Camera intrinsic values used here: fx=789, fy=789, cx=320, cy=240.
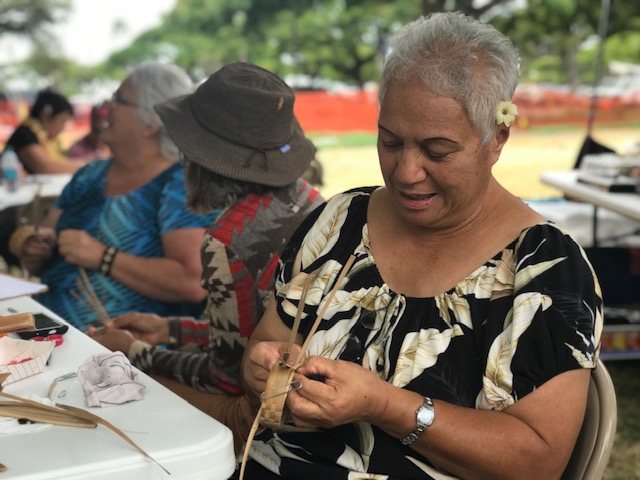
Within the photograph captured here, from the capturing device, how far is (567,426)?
146cm

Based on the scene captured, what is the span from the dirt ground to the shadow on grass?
702 centimetres

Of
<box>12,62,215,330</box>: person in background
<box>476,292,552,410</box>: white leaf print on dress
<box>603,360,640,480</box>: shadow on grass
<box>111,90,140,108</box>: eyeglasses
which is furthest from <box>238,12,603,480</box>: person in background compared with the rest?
<box>603,360,640,480</box>: shadow on grass

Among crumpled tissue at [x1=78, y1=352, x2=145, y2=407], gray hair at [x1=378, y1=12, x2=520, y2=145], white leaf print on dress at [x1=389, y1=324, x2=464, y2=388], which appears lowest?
white leaf print on dress at [x1=389, y1=324, x2=464, y2=388]

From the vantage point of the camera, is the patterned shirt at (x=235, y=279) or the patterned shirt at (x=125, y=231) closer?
the patterned shirt at (x=235, y=279)

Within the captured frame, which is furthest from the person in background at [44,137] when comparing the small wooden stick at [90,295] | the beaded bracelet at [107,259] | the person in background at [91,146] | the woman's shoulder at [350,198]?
the woman's shoulder at [350,198]

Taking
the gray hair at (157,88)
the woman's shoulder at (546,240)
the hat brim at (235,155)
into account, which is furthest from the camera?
the gray hair at (157,88)

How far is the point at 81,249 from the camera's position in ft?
9.51

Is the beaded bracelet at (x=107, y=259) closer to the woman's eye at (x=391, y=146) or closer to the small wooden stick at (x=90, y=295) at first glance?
the small wooden stick at (x=90, y=295)

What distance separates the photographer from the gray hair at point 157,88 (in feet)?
10.2

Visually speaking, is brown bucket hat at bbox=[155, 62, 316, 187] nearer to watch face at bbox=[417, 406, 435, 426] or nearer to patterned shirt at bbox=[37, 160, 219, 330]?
patterned shirt at bbox=[37, 160, 219, 330]

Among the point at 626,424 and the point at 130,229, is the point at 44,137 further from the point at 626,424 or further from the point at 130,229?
the point at 626,424

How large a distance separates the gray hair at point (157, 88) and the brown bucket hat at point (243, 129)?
64 centimetres

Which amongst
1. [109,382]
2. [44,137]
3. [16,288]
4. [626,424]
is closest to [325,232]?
[109,382]

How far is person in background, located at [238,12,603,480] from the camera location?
1.46 metres
